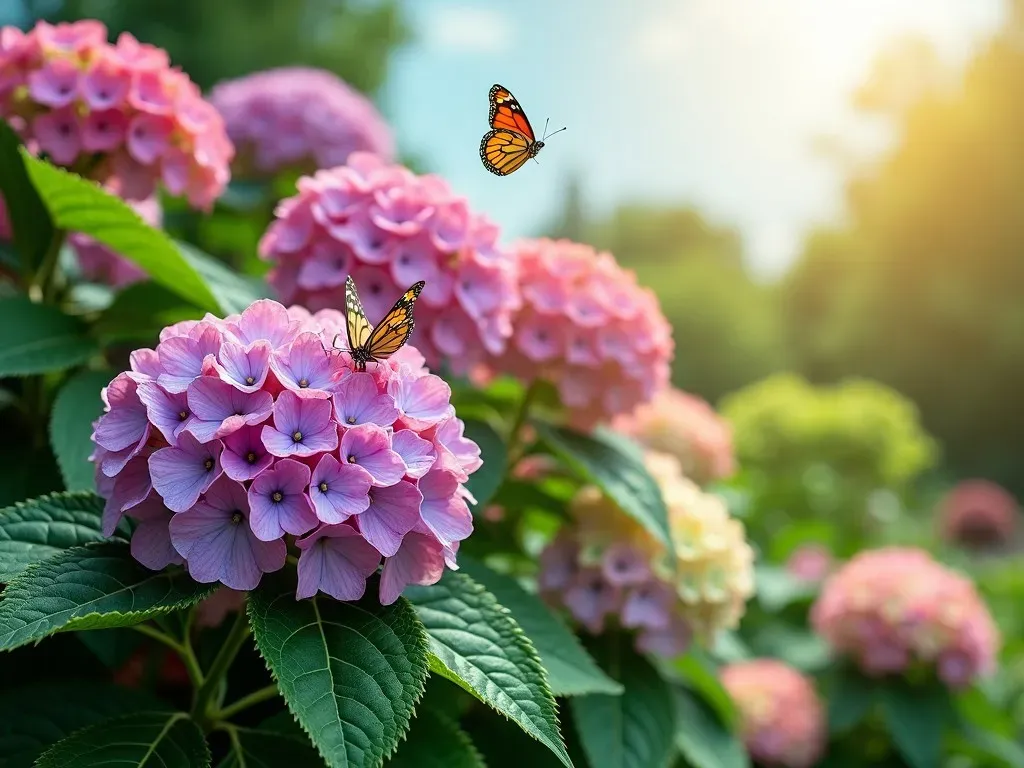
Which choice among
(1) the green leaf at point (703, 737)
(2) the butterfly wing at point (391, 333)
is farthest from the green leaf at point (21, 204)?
(1) the green leaf at point (703, 737)

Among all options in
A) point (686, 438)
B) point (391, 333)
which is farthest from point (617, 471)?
point (686, 438)

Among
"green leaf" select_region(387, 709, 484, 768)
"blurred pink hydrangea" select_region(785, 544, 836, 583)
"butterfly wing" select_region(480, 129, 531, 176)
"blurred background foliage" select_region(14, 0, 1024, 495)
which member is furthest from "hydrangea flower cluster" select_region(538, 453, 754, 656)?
"blurred background foliage" select_region(14, 0, 1024, 495)

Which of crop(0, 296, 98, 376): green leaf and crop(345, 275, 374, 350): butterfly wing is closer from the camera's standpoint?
crop(345, 275, 374, 350): butterfly wing

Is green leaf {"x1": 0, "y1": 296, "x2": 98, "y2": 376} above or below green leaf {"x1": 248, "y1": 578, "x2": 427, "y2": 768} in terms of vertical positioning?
above

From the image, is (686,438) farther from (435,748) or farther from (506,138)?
(435,748)

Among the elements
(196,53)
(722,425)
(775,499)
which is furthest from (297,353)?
(196,53)

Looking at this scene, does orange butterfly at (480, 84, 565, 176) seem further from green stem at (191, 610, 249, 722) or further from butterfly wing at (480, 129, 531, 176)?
green stem at (191, 610, 249, 722)

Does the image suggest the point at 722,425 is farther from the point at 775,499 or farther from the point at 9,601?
the point at 9,601

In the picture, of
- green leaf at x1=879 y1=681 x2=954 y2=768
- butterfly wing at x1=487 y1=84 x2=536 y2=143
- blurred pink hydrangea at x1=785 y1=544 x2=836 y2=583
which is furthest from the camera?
blurred pink hydrangea at x1=785 y1=544 x2=836 y2=583
